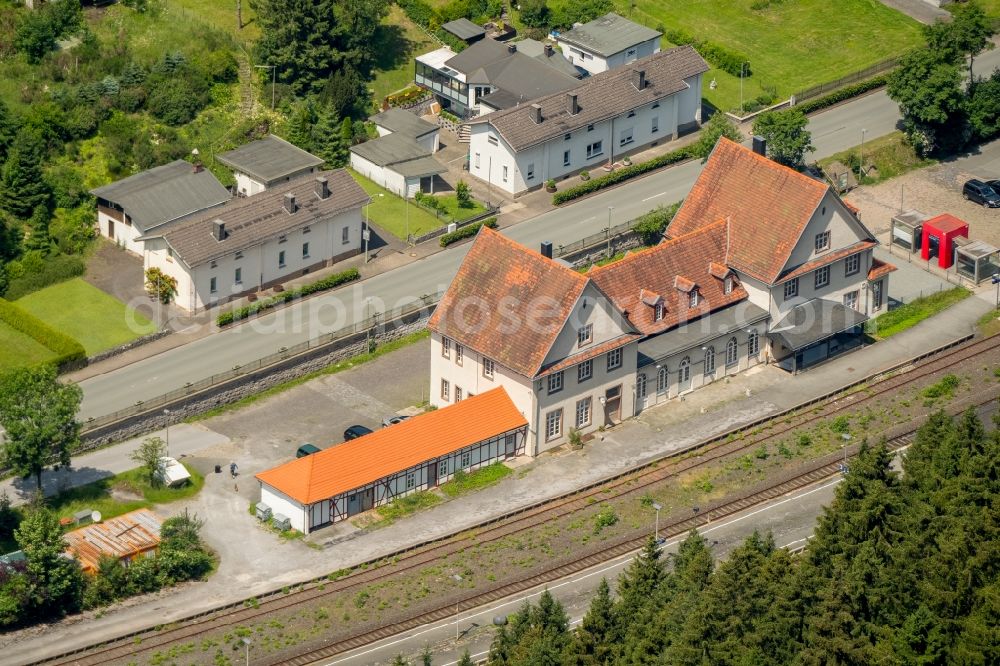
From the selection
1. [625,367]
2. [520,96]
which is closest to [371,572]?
[625,367]

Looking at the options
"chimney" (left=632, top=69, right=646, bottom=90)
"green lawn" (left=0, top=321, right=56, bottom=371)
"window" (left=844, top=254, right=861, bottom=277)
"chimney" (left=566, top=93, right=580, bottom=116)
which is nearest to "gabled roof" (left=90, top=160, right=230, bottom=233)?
"green lawn" (left=0, top=321, right=56, bottom=371)

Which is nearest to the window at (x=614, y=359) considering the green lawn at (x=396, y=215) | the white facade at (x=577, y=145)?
the green lawn at (x=396, y=215)

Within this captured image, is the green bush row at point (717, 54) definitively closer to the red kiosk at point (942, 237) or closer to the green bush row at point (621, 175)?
the green bush row at point (621, 175)

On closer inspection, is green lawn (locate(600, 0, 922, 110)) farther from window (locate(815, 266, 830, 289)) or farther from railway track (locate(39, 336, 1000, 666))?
railway track (locate(39, 336, 1000, 666))

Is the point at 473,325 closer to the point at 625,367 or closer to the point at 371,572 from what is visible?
the point at 625,367

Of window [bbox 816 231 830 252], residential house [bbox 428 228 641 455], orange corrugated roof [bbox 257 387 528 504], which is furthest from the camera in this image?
window [bbox 816 231 830 252]

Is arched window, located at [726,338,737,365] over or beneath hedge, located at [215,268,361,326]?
over
